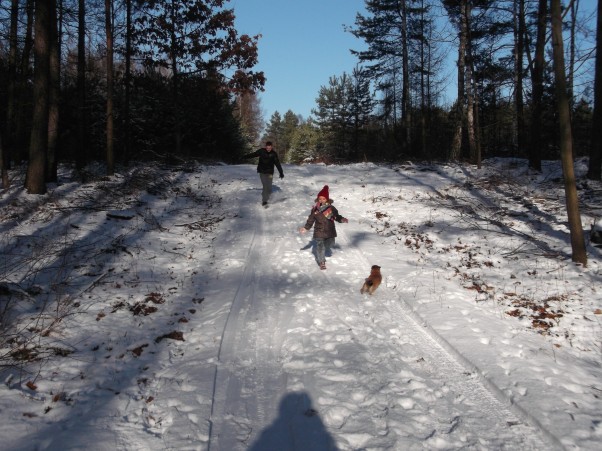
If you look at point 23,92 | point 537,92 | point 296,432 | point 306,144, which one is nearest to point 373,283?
point 296,432

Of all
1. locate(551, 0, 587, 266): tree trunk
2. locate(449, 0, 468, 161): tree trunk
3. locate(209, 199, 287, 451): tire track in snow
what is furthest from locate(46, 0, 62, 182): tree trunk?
locate(449, 0, 468, 161): tree trunk

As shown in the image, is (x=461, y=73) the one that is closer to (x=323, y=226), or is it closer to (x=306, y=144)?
(x=323, y=226)

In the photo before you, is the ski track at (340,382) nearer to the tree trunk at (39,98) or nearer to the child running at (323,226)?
the child running at (323,226)

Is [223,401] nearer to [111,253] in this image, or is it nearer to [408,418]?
[408,418]

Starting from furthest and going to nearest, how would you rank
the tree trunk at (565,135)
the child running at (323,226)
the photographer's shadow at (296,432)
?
the child running at (323,226), the tree trunk at (565,135), the photographer's shadow at (296,432)

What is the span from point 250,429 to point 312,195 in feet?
40.4

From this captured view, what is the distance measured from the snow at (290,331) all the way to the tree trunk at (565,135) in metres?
0.53

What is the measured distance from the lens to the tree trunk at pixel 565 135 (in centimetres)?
760

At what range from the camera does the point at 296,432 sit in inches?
147

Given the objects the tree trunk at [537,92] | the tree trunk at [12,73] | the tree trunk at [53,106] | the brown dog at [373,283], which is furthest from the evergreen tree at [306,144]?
the brown dog at [373,283]

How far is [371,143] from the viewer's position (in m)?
38.3

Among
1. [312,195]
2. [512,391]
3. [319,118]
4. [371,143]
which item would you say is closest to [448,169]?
[312,195]

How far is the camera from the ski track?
12.2 ft

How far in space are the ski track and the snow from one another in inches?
0.9
